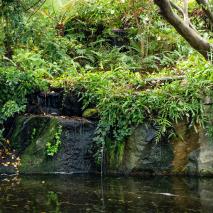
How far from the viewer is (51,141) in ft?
28.6

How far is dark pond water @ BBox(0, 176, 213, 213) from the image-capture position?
18.5 feet

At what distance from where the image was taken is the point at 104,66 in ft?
39.8

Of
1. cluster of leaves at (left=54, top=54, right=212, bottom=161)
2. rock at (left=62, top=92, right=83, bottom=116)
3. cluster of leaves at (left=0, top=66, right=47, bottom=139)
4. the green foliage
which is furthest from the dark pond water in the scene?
cluster of leaves at (left=0, top=66, right=47, bottom=139)

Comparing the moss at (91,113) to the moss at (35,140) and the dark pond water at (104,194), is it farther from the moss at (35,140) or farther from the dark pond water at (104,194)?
the dark pond water at (104,194)

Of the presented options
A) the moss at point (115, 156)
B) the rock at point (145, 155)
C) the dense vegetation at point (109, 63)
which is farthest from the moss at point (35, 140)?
the rock at point (145, 155)

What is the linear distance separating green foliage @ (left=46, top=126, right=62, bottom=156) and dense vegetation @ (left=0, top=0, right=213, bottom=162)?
855 millimetres

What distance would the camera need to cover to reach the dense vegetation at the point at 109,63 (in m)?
8.36

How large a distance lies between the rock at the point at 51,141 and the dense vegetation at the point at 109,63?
409 mm

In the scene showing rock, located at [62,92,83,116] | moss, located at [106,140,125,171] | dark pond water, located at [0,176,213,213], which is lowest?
dark pond water, located at [0,176,213,213]

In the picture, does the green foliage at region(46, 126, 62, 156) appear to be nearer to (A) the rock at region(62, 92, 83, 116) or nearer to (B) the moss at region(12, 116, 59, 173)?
(B) the moss at region(12, 116, 59, 173)

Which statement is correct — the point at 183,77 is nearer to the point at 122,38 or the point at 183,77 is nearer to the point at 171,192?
the point at 171,192

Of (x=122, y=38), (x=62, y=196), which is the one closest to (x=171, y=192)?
(x=62, y=196)

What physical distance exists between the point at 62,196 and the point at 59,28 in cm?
783

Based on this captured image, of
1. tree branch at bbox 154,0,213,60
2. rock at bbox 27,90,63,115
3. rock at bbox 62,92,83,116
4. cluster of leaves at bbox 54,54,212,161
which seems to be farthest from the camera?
rock at bbox 27,90,63,115
